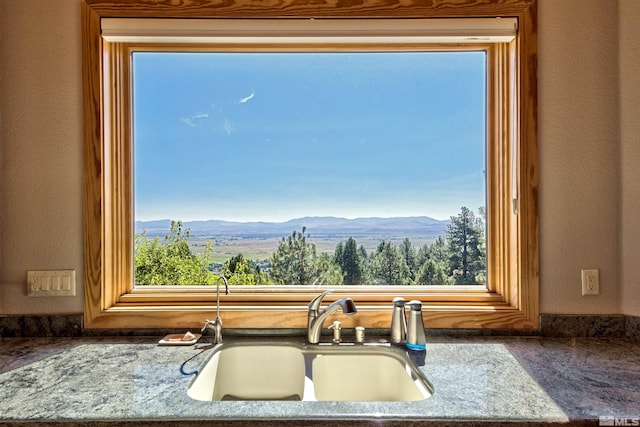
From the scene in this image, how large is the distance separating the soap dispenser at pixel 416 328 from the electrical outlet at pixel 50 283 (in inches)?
49.9

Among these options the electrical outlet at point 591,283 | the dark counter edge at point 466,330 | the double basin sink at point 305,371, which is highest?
the electrical outlet at point 591,283

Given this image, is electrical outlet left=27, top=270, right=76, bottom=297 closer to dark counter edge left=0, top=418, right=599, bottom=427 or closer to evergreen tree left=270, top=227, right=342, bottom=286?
dark counter edge left=0, top=418, right=599, bottom=427

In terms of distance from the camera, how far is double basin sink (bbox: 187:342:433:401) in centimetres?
132

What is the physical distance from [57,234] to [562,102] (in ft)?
6.56

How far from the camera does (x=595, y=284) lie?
1.46 metres

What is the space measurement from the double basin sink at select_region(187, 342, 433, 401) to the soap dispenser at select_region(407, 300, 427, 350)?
0.17 ft

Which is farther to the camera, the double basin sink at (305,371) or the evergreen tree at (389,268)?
the evergreen tree at (389,268)

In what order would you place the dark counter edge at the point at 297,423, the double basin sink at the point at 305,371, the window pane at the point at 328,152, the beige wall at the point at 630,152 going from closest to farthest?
the dark counter edge at the point at 297,423
the double basin sink at the point at 305,371
the beige wall at the point at 630,152
the window pane at the point at 328,152

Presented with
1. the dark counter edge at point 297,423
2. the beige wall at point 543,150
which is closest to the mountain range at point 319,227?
the beige wall at point 543,150

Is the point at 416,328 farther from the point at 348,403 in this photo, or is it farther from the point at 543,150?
the point at 543,150

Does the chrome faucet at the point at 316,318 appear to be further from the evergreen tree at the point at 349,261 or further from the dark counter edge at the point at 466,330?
the evergreen tree at the point at 349,261

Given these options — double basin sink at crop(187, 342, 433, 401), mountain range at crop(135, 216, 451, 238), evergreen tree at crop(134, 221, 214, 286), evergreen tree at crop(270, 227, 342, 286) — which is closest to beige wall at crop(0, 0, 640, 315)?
evergreen tree at crop(134, 221, 214, 286)

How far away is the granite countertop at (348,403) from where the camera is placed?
0.89 meters

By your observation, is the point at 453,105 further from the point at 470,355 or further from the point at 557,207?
the point at 470,355
